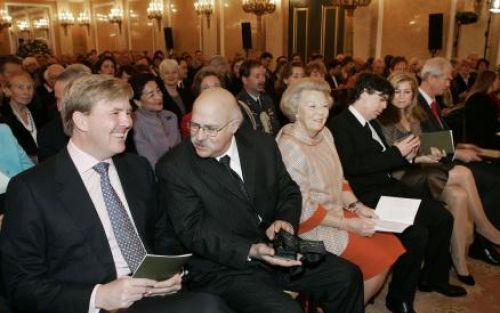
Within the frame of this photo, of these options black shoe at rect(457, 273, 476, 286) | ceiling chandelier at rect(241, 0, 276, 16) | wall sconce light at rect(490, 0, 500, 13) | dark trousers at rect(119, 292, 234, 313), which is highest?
ceiling chandelier at rect(241, 0, 276, 16)

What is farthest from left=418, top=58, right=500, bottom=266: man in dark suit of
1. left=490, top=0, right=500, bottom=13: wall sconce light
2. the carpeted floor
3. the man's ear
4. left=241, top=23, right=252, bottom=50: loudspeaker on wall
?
left=241, top=23, right=252, bottom=50: loudspeaker on wall

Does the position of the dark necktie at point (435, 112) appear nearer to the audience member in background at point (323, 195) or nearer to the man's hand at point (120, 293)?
the audience member in background at point (323, 195)

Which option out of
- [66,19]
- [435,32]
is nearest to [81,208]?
[435,32]

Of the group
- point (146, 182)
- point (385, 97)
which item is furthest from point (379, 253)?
point (146, 182)

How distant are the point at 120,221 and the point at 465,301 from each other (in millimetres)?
2553

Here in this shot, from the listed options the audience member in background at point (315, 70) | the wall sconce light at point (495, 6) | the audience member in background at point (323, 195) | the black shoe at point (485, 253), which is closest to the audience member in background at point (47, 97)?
the audience member in background at point (323, 195)

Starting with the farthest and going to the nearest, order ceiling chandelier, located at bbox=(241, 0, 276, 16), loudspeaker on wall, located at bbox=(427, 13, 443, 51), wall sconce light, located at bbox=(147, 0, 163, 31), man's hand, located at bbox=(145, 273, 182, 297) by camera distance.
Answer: wall sconce light, located at bbox=(147, 0, 163, 31), ceiling chandelier, located at bbox=(241, 0, 276, 16), loudspeaker on wall, located at bbox=(427, 13, 443, 51), man's hand, located at bbox=(145, 273, 182, 297)

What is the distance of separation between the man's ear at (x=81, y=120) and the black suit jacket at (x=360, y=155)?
1.84 meters

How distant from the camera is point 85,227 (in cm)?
179

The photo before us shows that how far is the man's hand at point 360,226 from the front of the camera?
104 inches

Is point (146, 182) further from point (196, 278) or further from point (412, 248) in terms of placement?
point (412, 248)

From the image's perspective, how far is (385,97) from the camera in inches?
125

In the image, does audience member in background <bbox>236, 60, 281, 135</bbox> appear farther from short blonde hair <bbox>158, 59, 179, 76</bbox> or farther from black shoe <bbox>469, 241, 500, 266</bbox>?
black shoe <bbox>469, 241, 500, 266</bbox>

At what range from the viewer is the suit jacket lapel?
178 centimetres
